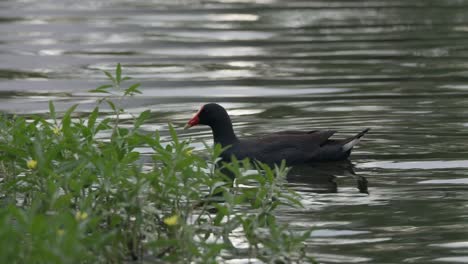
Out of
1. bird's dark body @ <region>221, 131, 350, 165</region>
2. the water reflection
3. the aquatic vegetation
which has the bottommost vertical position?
the water reflection

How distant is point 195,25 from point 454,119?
10262 mm

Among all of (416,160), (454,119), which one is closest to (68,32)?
(454,119)

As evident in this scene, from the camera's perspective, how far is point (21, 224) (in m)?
6.36

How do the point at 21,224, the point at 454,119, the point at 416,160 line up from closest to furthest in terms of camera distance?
the point at 21,224 → the point at 416,160 → the point at 454,119

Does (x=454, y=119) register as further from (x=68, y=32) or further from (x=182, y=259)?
(x=68, y=32)

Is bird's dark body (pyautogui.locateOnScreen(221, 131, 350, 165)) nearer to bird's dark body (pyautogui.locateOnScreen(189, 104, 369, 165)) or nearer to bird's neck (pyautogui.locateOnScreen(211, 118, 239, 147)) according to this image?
bird's dark body (pyautogui.locateOnScreen(189, 104, 369, 165))

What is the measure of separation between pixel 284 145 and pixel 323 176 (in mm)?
815

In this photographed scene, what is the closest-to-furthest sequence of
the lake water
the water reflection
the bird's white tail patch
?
the lake water < the water reflection < the bird's white tail patch

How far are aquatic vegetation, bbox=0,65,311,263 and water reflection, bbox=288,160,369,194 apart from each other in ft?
6.77

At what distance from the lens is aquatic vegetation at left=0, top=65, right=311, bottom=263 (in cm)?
659

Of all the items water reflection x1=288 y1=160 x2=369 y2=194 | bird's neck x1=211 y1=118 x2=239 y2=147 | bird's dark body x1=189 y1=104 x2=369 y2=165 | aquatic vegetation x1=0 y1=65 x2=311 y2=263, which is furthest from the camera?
bird's neck x1=211 y1=118 x2=239 y2=147

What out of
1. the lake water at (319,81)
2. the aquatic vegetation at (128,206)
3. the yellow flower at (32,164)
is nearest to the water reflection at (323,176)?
the lake water at (319,81)

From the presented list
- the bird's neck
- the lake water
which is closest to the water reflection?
the lake water

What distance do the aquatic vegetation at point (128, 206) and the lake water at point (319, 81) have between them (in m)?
0.67
